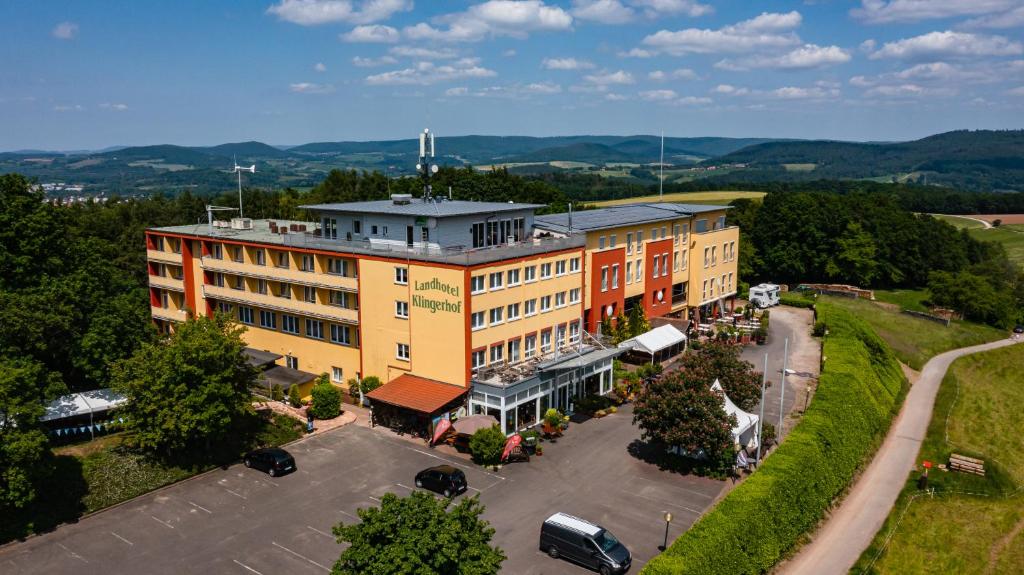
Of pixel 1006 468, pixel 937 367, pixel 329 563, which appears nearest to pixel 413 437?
pixel 329 563

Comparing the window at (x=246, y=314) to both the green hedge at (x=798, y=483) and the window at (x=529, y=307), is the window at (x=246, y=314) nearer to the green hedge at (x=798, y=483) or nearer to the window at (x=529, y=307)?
the window at (x=529, y=307)

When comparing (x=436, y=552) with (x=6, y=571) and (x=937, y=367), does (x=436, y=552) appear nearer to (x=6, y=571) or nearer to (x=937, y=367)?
(x=6, y=571)

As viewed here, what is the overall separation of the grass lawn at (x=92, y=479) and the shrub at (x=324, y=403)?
11.1ft

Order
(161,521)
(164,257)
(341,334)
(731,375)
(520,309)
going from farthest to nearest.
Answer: (164,257), (341,334), (520,309), (731,375), (161,521)

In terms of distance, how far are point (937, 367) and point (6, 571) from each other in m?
73.4

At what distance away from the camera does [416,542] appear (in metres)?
20.2

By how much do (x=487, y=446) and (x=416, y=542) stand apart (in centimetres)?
1837

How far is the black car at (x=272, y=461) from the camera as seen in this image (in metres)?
37.8

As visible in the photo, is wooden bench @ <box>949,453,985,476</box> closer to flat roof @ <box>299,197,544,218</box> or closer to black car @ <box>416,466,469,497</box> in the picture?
black car @ <box>416,466,469,497</box>

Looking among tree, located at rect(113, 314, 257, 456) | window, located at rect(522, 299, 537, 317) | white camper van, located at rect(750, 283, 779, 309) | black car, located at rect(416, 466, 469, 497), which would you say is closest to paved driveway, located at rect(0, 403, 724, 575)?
black car, located at rect(416, 466, 469, 497)

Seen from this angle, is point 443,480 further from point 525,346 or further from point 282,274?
point 282,274

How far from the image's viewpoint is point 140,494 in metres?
35.9

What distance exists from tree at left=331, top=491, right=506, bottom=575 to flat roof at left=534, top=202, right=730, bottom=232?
36403 mm

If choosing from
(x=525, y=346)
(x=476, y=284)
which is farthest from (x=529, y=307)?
(x=476, y=284)
